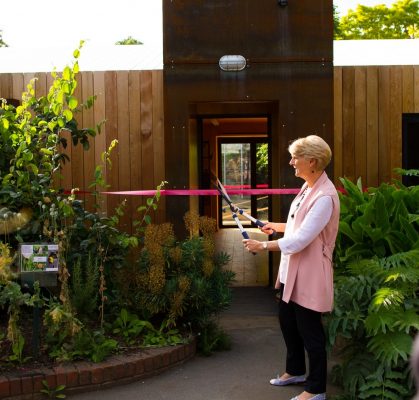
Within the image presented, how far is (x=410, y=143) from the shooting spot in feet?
24.3

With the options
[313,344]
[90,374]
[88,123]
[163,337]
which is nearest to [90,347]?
[90,374]

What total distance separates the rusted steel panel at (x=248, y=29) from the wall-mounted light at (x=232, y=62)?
56 millimetres

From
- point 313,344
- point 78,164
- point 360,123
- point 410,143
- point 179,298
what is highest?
point 360,123

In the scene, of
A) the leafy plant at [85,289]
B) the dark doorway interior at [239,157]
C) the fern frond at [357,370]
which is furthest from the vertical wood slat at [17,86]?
the dark doorway interior at [239,157]

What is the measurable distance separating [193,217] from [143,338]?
1028 mm

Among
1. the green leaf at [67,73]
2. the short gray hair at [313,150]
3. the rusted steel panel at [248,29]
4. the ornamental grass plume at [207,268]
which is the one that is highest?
the rusted steel panel at [248,29]

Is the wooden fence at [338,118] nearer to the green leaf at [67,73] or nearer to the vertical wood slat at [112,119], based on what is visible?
the vertical wood slat at [112,119]

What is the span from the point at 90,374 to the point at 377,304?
6.35 feet

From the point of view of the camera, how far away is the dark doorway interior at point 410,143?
737 centimetres

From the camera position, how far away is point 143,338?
15.7ft

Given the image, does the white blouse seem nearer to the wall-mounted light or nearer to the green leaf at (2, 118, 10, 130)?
the green leaf at (2, 118, 10, 130)

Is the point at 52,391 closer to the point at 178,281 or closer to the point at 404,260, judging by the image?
the point at 178,281

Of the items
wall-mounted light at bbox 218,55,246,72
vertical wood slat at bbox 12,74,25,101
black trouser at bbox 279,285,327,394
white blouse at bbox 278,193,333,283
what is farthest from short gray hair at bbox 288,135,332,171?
vertical wood slat at bbox 12,74,25,101

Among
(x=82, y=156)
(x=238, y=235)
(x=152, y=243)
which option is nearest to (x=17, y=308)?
(x=152, y=243)
